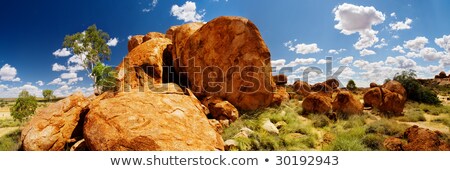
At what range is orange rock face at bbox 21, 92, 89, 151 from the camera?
282 inches

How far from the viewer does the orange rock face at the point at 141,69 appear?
36.9ft

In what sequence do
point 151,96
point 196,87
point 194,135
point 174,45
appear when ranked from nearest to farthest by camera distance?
1. point 194,135
2. point 151,96
3. point 196,87
4. point 174,45

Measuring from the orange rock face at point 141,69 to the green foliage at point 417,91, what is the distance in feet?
64.4

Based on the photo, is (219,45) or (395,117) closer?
(219,45)

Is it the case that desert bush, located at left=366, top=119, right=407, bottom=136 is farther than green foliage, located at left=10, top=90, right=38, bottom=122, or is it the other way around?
green foliage, located at left=10, top=90, right=38, bottom=122

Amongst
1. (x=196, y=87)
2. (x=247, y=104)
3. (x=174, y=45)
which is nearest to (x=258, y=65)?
(x=247, y=104)

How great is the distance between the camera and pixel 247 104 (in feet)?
39.6

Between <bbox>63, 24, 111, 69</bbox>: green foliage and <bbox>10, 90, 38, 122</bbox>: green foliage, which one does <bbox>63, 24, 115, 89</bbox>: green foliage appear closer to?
<bbox>63, 24, 111, 69</bbox>: green foliage

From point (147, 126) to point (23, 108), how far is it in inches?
569

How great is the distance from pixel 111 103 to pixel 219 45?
21.5 feet

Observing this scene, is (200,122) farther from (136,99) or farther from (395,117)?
(395,117)

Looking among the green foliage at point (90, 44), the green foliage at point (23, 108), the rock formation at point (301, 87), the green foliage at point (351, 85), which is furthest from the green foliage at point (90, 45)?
the green foliage at point (351, 85)

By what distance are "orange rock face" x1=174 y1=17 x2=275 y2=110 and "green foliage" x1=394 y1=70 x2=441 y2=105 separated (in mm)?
15109

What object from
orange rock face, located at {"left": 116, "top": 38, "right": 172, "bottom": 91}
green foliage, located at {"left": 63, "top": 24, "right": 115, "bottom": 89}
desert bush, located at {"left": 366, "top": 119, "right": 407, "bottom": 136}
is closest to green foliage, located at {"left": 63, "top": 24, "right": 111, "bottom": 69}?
green foliage, located at {"left": 63, "top": 24, "right": 115, "bottom": 89}
